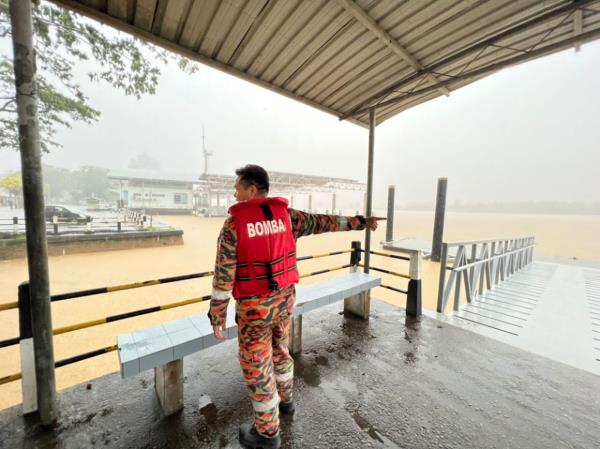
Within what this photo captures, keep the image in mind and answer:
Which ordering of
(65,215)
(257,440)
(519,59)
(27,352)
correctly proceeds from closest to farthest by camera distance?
(257,440)
(27,352)
(519,59)
(65,215)

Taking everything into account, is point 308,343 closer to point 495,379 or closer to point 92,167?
point 495,379

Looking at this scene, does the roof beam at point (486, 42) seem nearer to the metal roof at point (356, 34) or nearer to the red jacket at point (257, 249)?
the metal roof at point (356, 34)

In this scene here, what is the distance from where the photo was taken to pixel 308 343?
302 cm

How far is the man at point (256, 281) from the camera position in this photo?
1.57m

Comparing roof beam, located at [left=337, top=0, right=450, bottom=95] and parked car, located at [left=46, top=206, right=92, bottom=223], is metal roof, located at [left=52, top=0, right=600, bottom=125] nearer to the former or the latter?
roof beam, located at [left=337, top=0, right=450, bottom=95]

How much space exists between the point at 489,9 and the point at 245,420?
3.95 metres

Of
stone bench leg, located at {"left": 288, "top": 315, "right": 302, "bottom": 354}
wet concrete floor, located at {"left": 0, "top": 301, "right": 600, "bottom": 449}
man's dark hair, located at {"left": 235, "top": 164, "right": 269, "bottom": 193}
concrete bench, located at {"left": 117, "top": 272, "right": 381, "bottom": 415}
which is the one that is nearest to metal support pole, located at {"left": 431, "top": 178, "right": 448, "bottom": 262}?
wet concrete floor, located at {"left": 0, "top": 301, "right": 600, "bottom": 449}

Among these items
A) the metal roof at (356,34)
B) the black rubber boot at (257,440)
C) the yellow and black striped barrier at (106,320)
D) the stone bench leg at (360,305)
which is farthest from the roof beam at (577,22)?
the black rubber boot at (257,440)

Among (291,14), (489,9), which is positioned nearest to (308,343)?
(291,14)

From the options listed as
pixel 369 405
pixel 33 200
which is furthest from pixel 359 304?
pixel 33 200

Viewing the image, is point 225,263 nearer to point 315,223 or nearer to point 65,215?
point 315,223

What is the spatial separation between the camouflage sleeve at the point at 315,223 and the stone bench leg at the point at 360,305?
1.72m

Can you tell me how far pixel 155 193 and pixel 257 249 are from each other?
1297 inches

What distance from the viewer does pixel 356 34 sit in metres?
2.51
